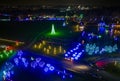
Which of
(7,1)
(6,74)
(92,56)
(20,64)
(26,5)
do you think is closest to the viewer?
(6,74)

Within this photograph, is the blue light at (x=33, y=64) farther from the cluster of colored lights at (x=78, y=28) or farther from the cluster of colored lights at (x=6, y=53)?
the cluster of colored lights at (x=78, y=28)

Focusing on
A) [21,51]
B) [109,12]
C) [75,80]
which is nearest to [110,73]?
[75,80]

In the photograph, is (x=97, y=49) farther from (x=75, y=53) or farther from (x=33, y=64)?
(x=33, y=64)

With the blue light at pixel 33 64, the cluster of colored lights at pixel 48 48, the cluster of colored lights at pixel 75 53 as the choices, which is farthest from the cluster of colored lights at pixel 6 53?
the cluster of colored lights at pixel 75 53

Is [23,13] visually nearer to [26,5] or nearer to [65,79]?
[26,5]

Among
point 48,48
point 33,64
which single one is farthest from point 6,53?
point 33,64

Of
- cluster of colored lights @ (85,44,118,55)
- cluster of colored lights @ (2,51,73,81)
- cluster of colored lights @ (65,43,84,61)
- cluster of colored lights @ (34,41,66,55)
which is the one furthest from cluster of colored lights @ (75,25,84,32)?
A: cluster of colored lights @ (2,51,73,81)
